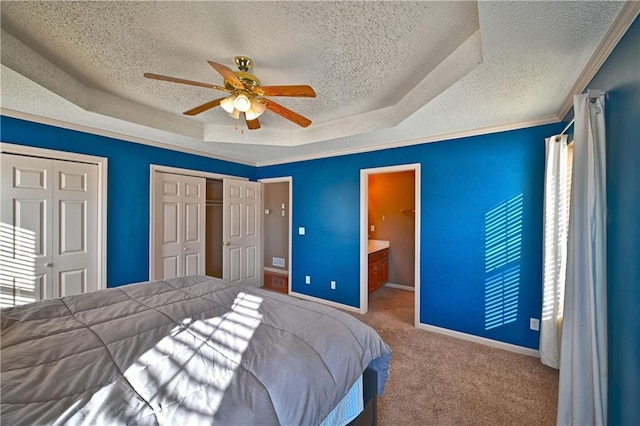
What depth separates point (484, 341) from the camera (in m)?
2.75

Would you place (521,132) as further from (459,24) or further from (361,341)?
(361,341)

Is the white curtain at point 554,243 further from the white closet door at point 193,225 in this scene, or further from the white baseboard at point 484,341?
the white closet door at point 193,225

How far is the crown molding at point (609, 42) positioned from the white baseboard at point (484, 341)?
246cm

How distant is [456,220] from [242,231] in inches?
133

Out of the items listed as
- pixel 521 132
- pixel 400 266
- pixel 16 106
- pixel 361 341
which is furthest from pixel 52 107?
pixel 400 266

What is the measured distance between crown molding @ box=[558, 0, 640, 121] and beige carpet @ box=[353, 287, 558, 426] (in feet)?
7.83

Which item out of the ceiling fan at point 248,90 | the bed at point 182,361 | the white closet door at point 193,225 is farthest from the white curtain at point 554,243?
the white closet door at point 193,225

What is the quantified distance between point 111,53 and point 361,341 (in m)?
2.60

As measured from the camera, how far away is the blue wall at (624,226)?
3.62 feet

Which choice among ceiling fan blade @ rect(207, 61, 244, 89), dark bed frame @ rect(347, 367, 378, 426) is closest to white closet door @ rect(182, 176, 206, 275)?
ceiling fan blade @ rect(207, 61, 244, 89)

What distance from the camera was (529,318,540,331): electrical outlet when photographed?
249 centimetres

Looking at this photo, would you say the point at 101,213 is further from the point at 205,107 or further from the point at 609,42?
the point at 609,42

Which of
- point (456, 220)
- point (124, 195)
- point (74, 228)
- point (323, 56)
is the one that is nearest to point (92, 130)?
point (124, 195)

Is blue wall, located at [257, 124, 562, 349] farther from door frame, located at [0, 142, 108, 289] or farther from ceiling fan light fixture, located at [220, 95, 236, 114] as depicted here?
door frame, located at [0, 142, 108, 289]
